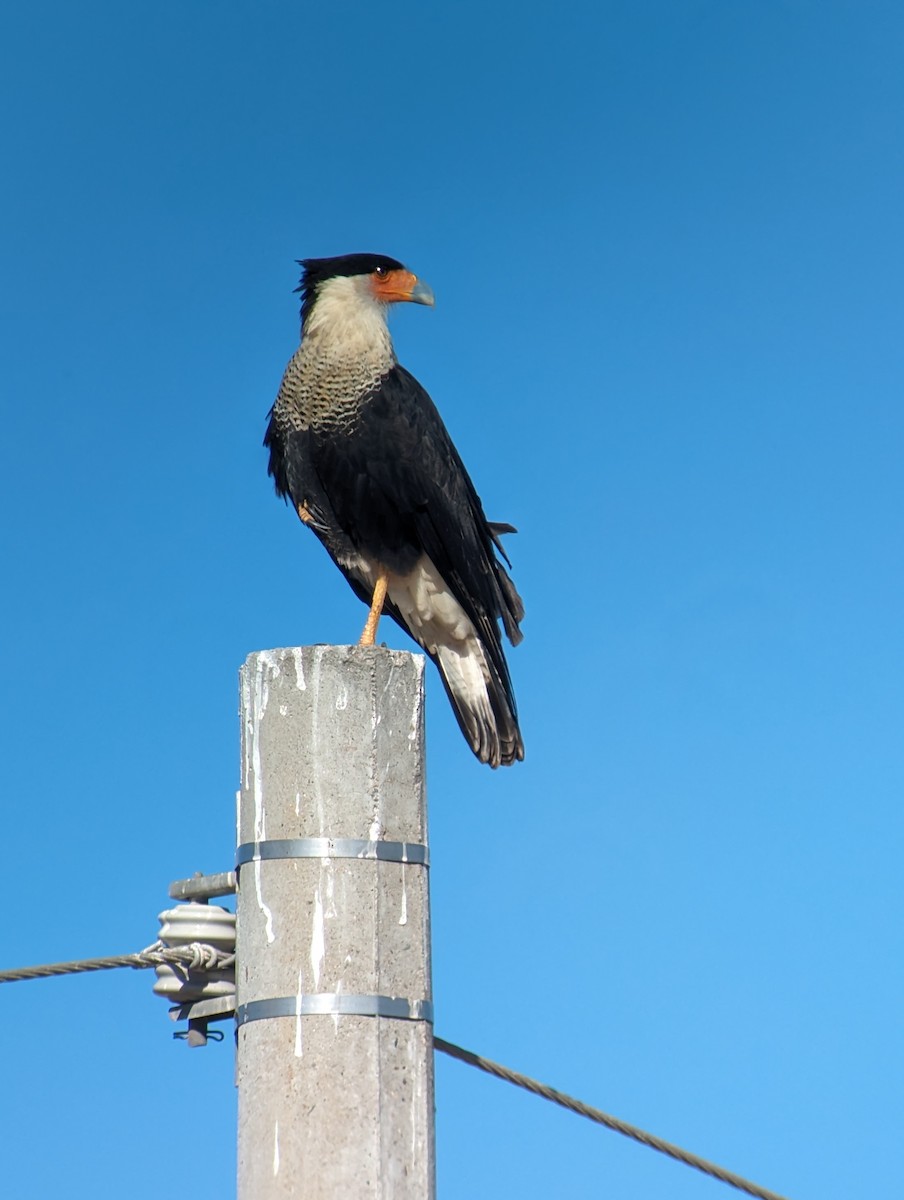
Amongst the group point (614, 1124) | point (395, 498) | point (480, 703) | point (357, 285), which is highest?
point (357, 285)

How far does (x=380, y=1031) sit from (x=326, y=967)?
0.13 metres

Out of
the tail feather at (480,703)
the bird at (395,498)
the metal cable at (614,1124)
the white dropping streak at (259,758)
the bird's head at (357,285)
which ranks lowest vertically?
the metal cable at (614,1124)

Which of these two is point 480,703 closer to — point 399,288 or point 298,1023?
point 399,288

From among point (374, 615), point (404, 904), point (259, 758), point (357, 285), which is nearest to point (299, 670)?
point (259, 758)

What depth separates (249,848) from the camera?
2514mm

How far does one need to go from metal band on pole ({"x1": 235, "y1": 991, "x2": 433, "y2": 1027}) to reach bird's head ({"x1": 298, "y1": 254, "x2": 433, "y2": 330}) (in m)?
3.44

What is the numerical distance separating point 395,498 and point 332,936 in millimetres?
2875

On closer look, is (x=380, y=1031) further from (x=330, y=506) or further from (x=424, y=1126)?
(x=330, y=506)

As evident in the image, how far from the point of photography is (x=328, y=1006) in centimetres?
238

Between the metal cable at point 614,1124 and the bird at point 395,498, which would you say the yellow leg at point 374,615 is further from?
the metal cable at point 614,1124

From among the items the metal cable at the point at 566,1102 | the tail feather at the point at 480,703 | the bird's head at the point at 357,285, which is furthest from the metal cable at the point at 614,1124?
the bird's head at the point at 357,285

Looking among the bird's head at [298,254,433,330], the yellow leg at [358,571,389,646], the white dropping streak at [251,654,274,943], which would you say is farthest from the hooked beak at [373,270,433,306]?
the white dropping streak at [251,654,274,943]

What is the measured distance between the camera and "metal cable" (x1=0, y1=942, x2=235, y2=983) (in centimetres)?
259

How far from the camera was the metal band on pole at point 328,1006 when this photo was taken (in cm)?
238
